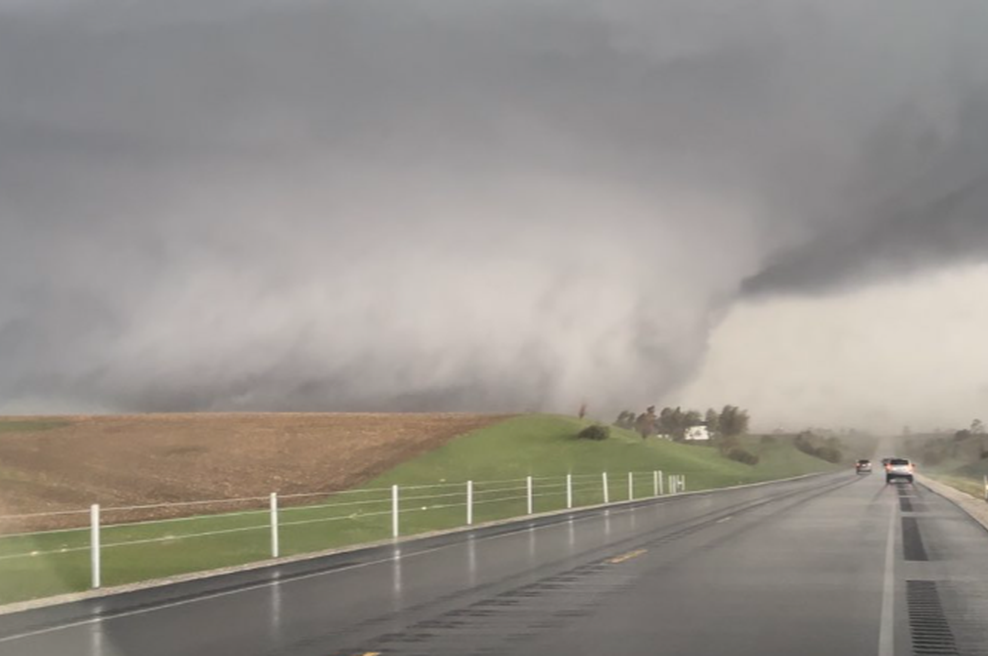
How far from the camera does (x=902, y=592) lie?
57.6 feet

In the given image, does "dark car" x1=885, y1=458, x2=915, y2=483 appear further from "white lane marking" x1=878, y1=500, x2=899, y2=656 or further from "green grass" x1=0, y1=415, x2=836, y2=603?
"white lane marking" x1=878, y1=500, x2=899, y2=656

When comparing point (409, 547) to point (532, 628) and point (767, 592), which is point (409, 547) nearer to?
point (767, 592)

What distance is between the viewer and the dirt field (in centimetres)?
6291

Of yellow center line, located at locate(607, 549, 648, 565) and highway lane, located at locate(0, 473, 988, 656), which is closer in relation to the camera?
highway lane, located at locate(0, 473, 988, 656)

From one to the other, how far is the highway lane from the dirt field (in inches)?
1024

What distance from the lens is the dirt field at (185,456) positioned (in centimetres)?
6291

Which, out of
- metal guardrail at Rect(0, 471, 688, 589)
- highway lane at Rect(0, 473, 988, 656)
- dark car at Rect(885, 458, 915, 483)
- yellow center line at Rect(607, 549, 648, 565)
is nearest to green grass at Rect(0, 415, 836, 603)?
metal guardrail at Rect(0, 471, 688, 589)

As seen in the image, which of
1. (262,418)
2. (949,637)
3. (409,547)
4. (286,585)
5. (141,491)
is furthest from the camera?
(262,418)

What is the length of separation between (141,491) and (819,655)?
58.7 meters

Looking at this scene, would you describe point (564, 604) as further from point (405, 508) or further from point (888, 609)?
point (405, 508)

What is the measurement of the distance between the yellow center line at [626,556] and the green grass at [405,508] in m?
7.72

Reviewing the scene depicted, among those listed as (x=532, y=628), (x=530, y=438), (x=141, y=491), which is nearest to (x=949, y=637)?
(x=532, y=628)

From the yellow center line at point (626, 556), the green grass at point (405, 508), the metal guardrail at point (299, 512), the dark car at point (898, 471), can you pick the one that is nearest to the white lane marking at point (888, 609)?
the yellow center line at point (626, 556)

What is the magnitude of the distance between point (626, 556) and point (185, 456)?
65.2 m
